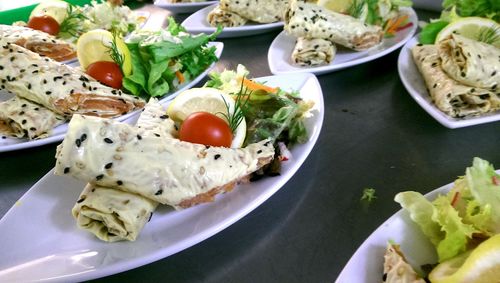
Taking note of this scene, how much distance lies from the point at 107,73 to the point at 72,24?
3.82 ft

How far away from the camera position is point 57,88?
203 cm

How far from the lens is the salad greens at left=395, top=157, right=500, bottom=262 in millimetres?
1032

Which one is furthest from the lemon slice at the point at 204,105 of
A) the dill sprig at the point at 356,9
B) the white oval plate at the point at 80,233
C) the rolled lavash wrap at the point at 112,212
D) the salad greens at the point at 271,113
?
the dill sprig at the point at 356,9

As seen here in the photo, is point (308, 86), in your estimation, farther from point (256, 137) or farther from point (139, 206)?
point (139, 206)

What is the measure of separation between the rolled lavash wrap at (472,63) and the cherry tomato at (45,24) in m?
2.59

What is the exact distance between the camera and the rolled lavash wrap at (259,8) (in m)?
2.96

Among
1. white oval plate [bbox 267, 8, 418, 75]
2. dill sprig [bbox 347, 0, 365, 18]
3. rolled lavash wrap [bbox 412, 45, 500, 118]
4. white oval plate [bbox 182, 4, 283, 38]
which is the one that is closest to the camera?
rolled lavash wrap [bbox 412, 45, 500, 118]

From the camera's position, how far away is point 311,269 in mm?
1282

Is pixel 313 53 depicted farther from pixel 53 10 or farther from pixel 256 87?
pixel 53 10

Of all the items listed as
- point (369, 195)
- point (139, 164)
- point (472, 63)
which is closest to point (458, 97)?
point (472, 63)

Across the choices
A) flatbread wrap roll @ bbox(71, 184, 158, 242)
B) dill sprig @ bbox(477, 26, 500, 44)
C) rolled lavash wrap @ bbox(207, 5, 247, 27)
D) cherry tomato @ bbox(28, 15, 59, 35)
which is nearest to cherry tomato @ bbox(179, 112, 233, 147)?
flatbread wrap roll @ bbox(71, 184, 158, 242)

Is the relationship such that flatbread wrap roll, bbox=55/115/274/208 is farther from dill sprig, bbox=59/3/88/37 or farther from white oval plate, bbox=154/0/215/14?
white oval plate, bbox=154/0/215/14

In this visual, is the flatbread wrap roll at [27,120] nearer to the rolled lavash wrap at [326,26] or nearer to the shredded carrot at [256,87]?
the shredded carrot at [256,87]

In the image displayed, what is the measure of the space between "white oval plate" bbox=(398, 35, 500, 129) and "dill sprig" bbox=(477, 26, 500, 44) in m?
0.35
